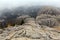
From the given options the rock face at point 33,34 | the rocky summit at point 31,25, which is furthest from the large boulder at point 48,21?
the rock face at point 33,34

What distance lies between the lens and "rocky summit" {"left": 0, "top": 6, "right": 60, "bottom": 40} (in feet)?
38.3

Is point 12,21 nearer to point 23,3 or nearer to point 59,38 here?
point 23,3

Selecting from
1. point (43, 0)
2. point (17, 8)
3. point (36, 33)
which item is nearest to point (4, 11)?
point (17, 8)

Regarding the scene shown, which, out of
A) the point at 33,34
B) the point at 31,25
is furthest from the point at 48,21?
the point at 33,34

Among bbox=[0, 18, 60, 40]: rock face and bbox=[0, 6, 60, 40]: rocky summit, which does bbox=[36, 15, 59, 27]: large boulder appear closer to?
bbox=[0, 6, 60, 40]: rocky summit

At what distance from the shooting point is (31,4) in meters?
22.9

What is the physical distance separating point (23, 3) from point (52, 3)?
377 cm

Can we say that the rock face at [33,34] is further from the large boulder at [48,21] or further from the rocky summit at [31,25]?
the large boulder at [48,21]

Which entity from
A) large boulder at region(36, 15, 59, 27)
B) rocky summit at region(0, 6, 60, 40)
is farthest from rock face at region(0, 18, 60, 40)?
large boulder at region(36, 15, 59, 27)

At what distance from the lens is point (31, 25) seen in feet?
45.7

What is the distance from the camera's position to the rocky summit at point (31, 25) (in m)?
11.7

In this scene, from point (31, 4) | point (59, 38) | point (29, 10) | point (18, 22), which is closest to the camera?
point (59, 38)

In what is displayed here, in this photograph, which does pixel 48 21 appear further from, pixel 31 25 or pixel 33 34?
pixel 33 34

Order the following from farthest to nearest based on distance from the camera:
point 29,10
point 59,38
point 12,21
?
point 29,10
point 12,21
point 59,38
